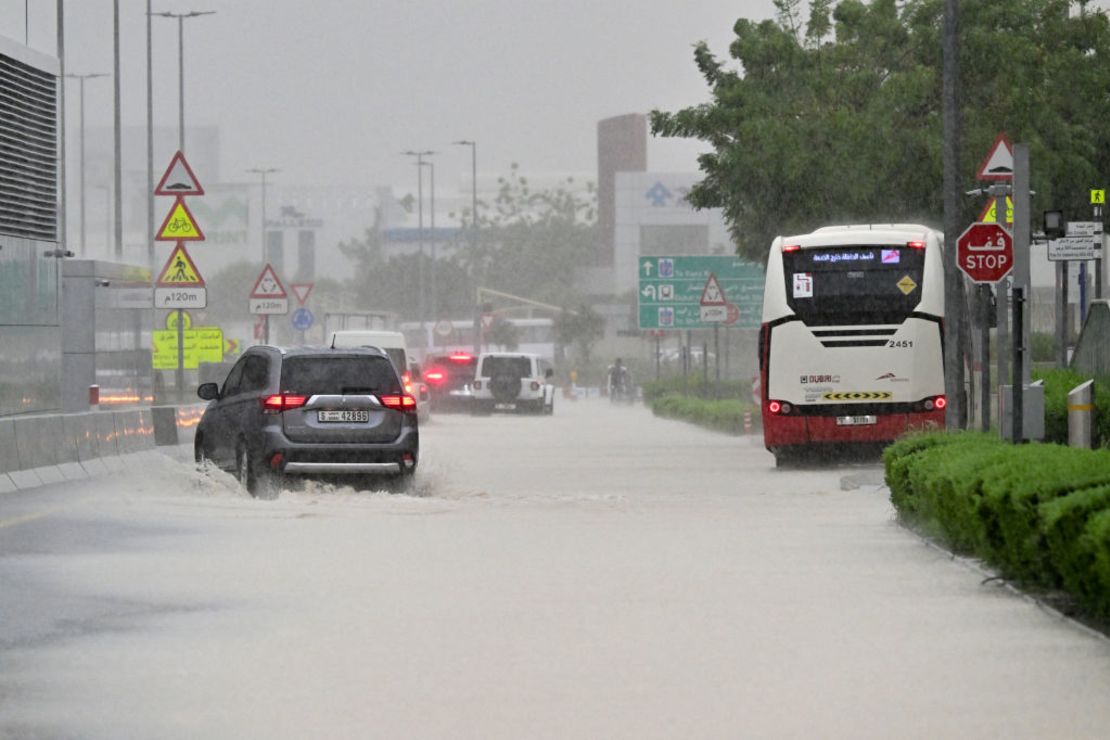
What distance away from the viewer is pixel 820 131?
4297 centimetres

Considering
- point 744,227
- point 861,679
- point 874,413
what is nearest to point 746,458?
point 874,413

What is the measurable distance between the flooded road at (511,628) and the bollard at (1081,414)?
8.01ft

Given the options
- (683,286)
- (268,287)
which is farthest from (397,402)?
(683,286)

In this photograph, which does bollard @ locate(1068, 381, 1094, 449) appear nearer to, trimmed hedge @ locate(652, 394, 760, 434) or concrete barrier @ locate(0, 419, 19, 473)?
concrete barrier @ locate(0, 419, 19, 473)

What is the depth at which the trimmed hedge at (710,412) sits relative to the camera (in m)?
51.1

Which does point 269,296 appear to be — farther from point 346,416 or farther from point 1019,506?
point 1019,506

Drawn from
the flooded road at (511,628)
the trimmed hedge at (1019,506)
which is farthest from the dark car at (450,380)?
the trimmed hedge at (1019,506)

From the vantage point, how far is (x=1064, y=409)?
26.8m

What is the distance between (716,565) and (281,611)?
157 inches

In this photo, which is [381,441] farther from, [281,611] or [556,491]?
[281,611]

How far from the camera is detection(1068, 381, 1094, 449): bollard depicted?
24578mm

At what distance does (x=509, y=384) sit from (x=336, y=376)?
45.6 metres

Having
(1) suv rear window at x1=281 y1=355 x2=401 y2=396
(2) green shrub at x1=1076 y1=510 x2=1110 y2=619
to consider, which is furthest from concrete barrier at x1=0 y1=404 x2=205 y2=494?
(2) green shrub at x1=1076 y1=510 x2=1110 y2=619

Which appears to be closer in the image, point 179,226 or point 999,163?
point 999,163
